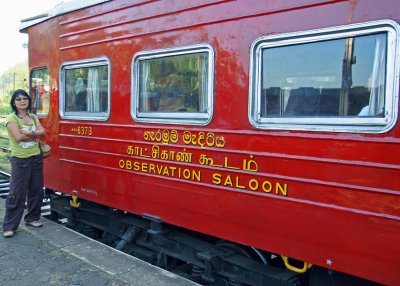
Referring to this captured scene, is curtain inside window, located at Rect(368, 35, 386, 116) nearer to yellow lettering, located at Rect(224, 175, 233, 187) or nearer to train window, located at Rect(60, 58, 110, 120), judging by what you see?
yellow lettering, located at Rect(224, 175, 233, 187)

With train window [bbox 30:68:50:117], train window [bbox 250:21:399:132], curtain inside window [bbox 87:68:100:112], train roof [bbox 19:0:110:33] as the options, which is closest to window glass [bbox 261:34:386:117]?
train window [bbox 250:21:399:132]

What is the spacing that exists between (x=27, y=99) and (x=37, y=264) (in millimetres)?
1984

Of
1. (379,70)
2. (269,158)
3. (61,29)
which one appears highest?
(61,29)

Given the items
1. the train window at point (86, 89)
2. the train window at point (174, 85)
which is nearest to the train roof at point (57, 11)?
the train window at point (86, 89)

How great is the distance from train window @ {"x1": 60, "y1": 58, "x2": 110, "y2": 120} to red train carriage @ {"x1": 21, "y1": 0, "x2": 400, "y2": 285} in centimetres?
3

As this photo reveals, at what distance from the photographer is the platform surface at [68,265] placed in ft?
12.2

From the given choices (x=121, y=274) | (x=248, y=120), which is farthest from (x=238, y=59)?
(x=121, y=274)

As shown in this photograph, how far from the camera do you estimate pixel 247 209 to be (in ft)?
10.6

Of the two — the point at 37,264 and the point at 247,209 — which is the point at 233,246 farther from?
the point at 37,264

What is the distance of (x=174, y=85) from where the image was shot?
12.8 ft

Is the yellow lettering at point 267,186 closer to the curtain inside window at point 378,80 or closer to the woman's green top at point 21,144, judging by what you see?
the curtain inside window at point 378,80

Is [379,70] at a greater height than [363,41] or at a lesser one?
lesser

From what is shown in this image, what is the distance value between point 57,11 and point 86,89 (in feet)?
4.01

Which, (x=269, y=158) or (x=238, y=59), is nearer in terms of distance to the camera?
(x=269, y=158)
